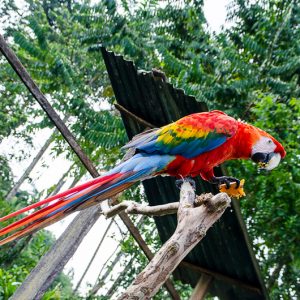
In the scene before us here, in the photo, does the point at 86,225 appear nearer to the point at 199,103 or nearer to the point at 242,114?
the point at 199,103

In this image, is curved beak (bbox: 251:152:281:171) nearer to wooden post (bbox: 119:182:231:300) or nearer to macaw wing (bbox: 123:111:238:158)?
macaw wing (bbox: 123:111:238:158)

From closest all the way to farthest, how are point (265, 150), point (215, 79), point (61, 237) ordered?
point (265, 150) < point (61, 237) < point (215, 79)

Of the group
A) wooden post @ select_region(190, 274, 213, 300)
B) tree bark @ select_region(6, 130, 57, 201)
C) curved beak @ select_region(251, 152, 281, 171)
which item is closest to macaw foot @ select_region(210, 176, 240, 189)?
curved beak @ select_region(251, 152, 281, 171)

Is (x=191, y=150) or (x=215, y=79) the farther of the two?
(x=215, y=79)

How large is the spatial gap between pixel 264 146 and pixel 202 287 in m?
1.44

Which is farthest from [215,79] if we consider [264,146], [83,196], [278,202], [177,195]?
[83,196]

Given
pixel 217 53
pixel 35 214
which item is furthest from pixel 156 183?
pixel 217 53

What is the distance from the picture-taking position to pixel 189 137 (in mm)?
2062

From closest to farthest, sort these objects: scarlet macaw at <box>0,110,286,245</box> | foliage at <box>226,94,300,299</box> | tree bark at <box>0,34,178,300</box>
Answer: scarlet macaw at <box>0,110,286,245</box>, tree bark at <box>0,34,178,300</box>, foliage at <box>226,94,300,299</box>

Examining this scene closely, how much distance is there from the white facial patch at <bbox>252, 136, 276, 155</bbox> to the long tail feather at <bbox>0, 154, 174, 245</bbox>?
433 mm

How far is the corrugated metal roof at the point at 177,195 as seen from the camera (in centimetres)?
276

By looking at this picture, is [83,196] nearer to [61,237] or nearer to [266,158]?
[266,158]

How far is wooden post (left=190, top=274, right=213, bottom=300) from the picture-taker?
10.1ft

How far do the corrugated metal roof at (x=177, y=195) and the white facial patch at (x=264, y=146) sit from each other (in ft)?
1.61
